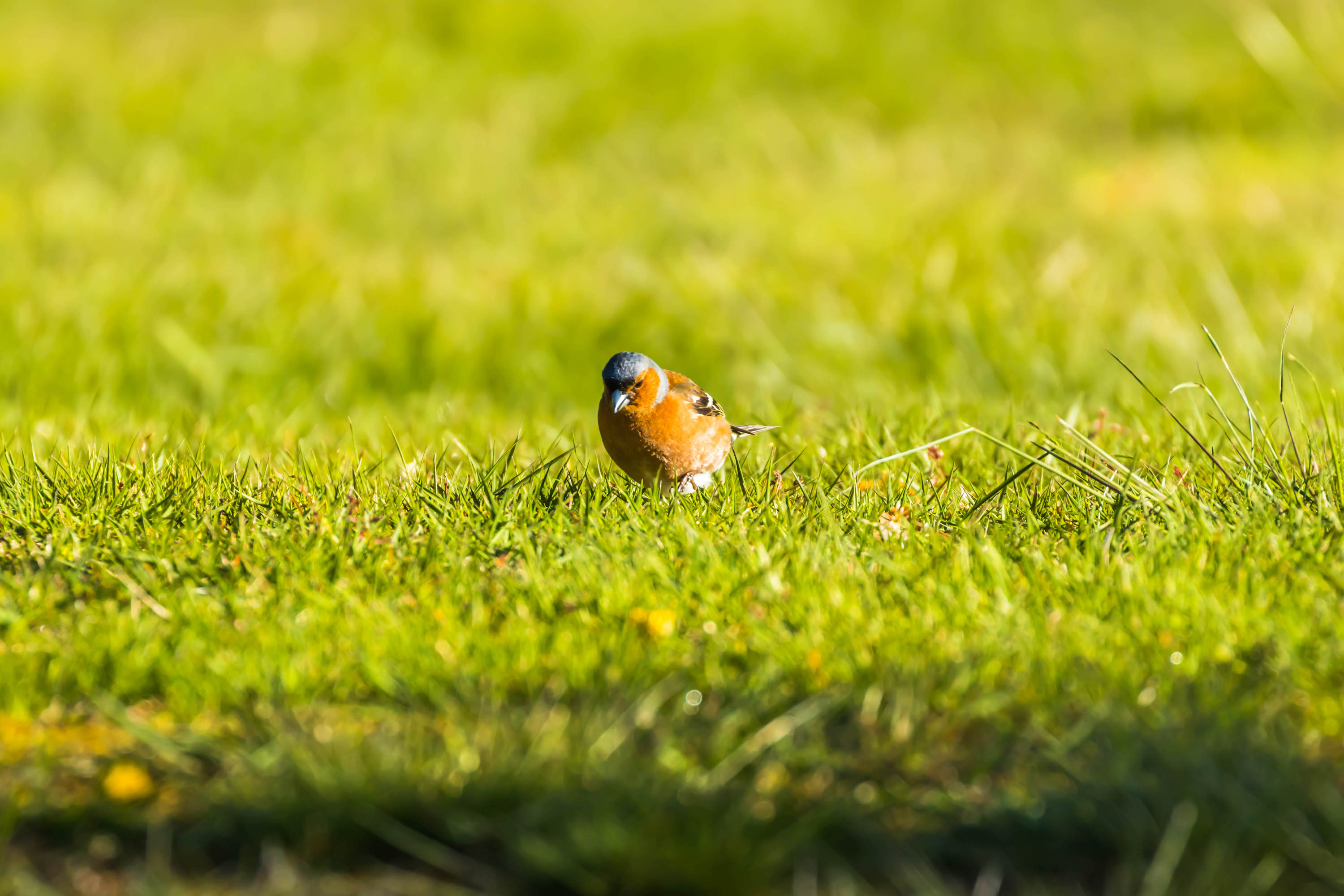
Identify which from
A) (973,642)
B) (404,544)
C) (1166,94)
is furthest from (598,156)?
(973,642)

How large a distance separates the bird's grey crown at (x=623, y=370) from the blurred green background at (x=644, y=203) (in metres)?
1.37

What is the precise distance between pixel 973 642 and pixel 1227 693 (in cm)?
60

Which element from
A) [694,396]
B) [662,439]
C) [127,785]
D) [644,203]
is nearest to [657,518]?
[662,439]

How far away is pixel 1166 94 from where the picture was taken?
1227 cm

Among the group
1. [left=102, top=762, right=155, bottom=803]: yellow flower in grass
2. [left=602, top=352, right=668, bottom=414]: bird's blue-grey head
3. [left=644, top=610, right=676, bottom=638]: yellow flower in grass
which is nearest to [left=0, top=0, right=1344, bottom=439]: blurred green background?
[left=602, top=352, right=668, bottom=414]: bird's blue-grey head

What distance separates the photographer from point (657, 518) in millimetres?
4113

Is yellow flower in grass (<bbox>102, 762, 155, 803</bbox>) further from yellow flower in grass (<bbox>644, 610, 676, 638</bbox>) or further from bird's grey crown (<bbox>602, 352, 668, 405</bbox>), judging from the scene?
bird's grey crown (<bbox>602, 352, 668, 405</bbox>)

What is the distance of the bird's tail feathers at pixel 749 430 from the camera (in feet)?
17.4

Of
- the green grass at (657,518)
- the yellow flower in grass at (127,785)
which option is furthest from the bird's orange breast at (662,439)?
the yellow flower in grass at (127,785)

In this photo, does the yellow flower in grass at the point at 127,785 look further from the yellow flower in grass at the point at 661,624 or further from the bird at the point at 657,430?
the bird at the point at 657,430

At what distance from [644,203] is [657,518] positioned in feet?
20.7

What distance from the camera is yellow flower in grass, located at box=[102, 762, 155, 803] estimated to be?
271cm

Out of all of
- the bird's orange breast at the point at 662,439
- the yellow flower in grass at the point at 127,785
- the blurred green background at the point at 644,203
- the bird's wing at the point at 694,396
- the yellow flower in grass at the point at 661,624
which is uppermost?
the blurred green background at the point at 644,203

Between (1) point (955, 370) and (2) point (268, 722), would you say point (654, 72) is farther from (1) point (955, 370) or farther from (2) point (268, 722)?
(2) point (268, 722)
